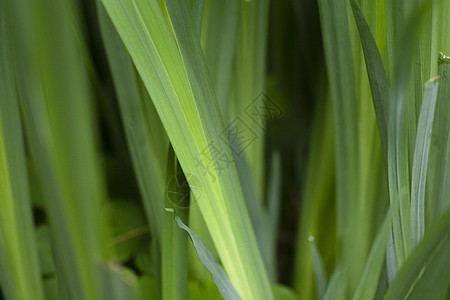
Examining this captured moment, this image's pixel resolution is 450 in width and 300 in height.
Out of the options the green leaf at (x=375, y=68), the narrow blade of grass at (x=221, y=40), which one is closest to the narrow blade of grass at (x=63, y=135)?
the narrow blade of grass at (x=221, y=40)

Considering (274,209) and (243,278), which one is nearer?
(243,278)

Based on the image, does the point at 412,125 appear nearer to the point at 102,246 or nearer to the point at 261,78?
the point at 261,78

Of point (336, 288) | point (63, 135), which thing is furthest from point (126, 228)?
point (336, 288)

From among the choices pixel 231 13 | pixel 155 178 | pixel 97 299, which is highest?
pixel 231 13

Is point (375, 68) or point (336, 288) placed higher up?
point (375, 68)

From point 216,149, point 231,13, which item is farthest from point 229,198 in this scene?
point 231,13

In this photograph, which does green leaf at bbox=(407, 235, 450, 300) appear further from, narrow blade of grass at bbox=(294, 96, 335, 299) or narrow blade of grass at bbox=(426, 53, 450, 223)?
narrow blade of grass at bbox=(294, 96, 335, 299)

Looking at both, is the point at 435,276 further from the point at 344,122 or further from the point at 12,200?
the point at 12,200

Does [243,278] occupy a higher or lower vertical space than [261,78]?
lower

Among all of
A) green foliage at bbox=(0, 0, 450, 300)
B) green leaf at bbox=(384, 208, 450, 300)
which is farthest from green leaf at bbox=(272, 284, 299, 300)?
green leaf at bbox=(384, 208, 450, 300)
